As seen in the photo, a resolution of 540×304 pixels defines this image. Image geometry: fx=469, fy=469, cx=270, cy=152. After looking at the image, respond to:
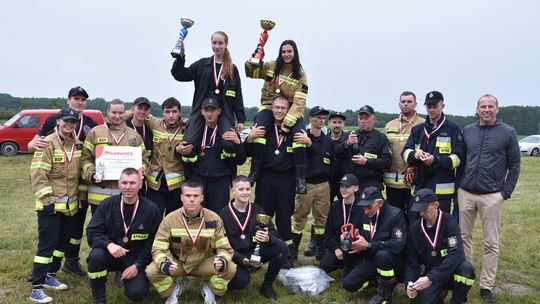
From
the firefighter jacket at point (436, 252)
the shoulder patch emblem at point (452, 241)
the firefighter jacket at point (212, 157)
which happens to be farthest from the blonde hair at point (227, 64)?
the shoulder patch emblem at point (452, 241)

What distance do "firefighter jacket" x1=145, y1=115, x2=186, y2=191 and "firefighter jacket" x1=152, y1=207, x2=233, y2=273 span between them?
1050 millimetres

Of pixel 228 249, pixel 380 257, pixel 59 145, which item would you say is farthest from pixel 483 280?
pixel 59 145

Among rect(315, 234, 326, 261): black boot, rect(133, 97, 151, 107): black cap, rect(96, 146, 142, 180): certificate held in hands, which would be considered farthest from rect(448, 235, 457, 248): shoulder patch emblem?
rect(133, 97, 151, 107): black cap

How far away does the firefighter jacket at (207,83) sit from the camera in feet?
22.5

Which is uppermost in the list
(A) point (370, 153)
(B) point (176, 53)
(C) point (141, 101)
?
(B) point (176, 53)

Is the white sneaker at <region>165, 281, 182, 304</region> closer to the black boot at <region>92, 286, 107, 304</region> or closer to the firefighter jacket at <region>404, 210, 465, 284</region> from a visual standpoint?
the black boot at <region>92, 286, 107, 304</region>

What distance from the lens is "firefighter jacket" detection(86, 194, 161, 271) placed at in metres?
5.68

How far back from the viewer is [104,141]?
6344 millimetres

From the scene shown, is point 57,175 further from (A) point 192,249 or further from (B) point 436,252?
(B) point 436,252

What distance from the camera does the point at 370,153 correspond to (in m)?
7.05

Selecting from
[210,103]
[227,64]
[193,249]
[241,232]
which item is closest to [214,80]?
[227,64]

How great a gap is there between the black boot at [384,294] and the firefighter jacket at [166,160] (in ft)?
10.1

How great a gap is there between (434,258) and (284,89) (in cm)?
315

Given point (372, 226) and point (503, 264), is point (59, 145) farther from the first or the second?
point (503, 264)
